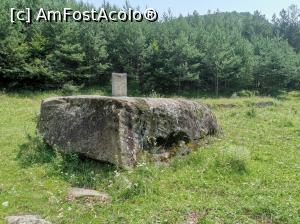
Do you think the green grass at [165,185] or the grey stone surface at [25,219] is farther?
the green grass at [165,185]

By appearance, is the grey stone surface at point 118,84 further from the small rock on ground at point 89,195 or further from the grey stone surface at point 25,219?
the grey stone surface at point 25,219

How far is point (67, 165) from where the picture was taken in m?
9.52

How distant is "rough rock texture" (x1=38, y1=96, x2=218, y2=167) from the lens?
9.17 m

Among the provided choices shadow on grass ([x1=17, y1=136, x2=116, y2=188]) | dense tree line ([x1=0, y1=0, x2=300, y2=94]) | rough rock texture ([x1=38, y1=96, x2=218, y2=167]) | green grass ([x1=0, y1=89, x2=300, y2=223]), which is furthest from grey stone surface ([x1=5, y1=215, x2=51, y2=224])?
dense tree line ([x1=0, y1=0, x2=300, y2=94])

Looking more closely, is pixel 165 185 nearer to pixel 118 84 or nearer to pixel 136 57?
pixel 118 84

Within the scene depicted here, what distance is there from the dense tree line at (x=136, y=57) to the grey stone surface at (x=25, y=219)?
26.3m

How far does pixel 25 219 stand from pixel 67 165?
2753mm

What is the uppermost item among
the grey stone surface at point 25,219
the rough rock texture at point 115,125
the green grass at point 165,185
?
the rough rock texture at point 115,125

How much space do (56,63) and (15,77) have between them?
5153 mm

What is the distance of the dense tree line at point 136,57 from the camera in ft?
110

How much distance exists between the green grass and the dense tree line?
22.8m

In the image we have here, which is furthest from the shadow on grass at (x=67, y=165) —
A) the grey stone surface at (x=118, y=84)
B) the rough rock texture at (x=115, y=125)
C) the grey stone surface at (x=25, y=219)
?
the grey stone surface at (x=118, y=84)

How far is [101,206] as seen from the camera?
24.3ft

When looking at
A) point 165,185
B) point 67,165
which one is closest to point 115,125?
point 67,165
